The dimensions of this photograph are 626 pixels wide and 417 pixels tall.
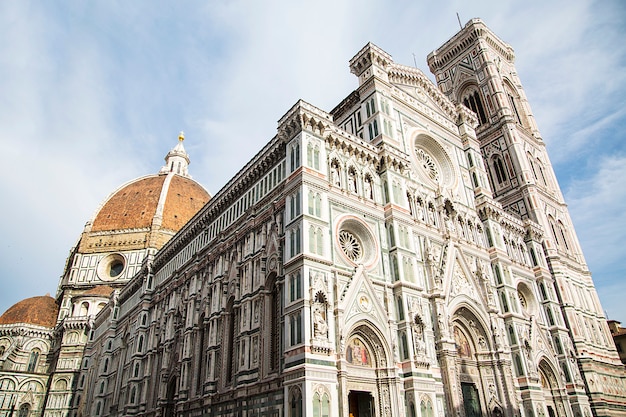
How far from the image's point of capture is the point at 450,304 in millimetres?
25359

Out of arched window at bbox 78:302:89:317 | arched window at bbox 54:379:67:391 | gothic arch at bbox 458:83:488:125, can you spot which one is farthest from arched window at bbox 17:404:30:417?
gothic arch at bbox 458:83:488:125

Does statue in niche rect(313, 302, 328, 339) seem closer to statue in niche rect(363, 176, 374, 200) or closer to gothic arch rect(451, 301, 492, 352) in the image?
statue in niche rect(363, 176, 374, 200)

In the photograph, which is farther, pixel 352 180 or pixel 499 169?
pixel 499 169

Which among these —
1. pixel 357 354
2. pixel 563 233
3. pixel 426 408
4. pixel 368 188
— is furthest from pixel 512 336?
pixel 563 233

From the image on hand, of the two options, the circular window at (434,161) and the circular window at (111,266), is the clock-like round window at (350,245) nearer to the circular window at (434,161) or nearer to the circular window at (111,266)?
the circular window at (434,161)

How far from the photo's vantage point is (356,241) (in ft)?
78.0

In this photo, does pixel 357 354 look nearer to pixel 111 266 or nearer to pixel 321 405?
pixel 321 405

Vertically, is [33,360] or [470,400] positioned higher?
[33,360]

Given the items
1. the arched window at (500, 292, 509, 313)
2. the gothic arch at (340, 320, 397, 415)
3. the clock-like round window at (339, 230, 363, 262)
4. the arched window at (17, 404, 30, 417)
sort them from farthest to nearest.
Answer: the arched window at (17, 404, 30, 417) < the arched window at (500, 292, 509, 313) < the clock-like round window at (339, 230, 363, 262) < the gothic arch at (340, 320, 397, 415)

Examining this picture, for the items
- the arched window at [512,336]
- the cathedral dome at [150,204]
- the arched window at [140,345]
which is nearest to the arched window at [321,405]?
the arched window at [512,336]

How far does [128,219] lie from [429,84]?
50586 millimetres

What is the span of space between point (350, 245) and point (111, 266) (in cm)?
5167

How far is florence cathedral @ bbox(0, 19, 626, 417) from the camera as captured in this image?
2039 centimetres

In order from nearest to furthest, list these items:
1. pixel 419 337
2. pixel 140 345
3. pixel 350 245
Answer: pixel 419 337 → pixel 350 245 → pixel 140 345
